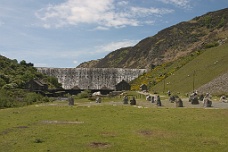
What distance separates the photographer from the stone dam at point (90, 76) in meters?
139

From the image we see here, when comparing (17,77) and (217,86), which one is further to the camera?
(17,77)

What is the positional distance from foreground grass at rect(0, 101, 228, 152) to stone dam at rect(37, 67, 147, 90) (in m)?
95.8

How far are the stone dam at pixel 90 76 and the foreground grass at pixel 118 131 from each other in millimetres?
95833

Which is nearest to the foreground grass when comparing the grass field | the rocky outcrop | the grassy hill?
the grass field

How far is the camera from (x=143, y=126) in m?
30.5

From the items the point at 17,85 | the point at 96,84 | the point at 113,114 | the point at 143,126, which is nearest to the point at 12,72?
the point at 17,85

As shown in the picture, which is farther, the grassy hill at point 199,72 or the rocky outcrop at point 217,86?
the grassy hill at point 199,72

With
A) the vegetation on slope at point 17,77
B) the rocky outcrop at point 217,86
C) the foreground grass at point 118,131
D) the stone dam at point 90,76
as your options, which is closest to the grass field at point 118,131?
the foreground grass at point 118,131

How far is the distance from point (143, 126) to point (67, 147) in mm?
9568

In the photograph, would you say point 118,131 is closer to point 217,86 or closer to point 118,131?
point 118,131

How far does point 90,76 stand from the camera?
471 ft

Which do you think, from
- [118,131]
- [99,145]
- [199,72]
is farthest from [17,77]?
[99,145]

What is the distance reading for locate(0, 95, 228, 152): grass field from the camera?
23281 mm

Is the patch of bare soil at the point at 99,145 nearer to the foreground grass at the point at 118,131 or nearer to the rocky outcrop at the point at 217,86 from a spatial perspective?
the foreground grass at the point at 118,131
